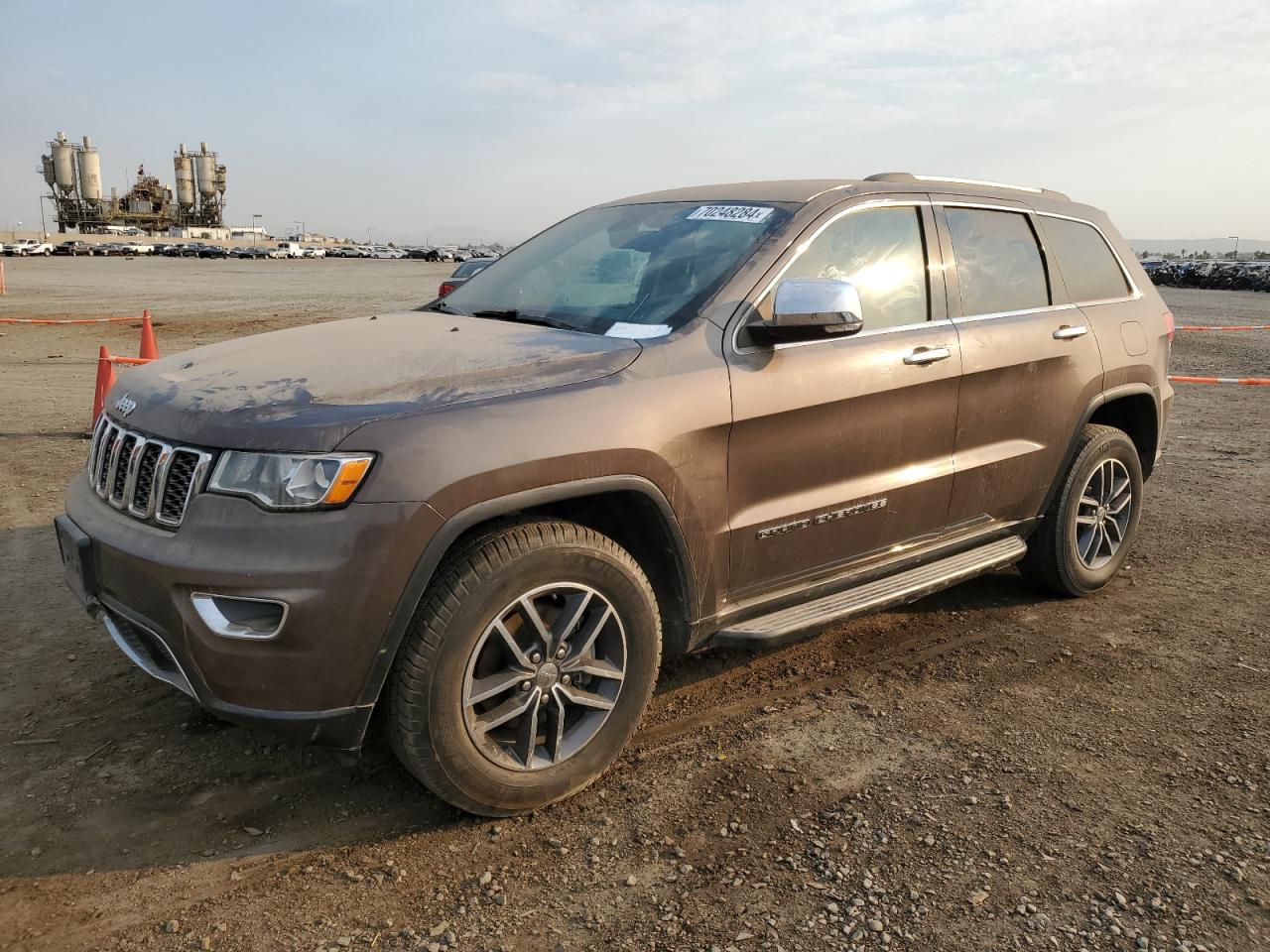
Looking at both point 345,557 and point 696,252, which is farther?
point 696,252

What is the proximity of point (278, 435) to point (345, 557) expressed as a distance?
372 mm

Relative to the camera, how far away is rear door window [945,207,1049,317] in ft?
13.4

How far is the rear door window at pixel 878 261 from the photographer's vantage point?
3.60 m

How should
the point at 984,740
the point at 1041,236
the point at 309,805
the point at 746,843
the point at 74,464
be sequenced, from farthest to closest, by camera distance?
1. the point at 74,464
2. the point at 1041,236
3. the point at 984,740
4. the point at 309,805
5. the point at 746,843

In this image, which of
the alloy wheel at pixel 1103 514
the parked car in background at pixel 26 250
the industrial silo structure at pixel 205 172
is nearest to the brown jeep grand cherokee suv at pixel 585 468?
the alloy wheel at pixel 1103 514

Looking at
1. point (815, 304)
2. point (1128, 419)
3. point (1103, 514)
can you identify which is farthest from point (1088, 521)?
point (815, 304)

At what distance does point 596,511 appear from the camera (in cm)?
317

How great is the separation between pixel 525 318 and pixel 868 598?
1661 mm

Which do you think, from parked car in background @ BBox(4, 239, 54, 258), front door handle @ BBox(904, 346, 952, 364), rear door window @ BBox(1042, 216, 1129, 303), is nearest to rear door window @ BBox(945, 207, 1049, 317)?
rear door window @ BBox(1042, 216, 1129, 303)

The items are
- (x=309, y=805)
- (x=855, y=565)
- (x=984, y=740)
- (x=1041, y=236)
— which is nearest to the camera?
(x=309, y=805)

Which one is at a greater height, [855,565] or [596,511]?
[596,511]

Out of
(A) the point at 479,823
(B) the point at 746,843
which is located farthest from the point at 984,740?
(A) the point at 479,823

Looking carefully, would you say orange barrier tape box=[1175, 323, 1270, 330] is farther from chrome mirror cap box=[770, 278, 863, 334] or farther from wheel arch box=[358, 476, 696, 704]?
wheel arch box=[358, 476, 696, 704]

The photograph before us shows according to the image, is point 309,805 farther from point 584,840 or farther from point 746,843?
point 746,843
